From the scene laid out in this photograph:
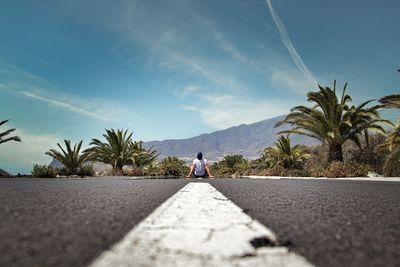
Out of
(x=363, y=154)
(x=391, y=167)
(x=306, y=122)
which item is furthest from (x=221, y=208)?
(x=363, y=154)

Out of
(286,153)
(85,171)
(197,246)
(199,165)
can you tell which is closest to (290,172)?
(286,153)

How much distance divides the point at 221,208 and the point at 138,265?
6.86 ft

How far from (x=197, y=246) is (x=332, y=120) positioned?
84.7 feet

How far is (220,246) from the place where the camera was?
187cm

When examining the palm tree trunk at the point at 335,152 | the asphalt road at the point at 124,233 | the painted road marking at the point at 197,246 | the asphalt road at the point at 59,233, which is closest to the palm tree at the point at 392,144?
the palm tree trunk at the point at 335,152

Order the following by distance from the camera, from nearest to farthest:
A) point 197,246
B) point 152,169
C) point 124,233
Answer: point 197,246 < point 124,233 < point 152,169

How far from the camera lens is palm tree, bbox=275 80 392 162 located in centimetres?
2562

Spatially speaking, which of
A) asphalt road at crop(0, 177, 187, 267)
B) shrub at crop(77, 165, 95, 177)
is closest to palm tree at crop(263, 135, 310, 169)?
shrub at crop(77, 165, 95, 177)

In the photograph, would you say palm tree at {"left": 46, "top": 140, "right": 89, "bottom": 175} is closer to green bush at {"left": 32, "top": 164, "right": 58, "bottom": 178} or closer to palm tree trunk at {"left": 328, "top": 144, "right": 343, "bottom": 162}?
green bush at {"left": 32, "top": 164, "right": 58, "bottom": 178}

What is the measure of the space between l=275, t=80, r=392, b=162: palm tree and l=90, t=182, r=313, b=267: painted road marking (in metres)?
23.7

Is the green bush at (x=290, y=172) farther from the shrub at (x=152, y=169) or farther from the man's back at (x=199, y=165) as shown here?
the man's back at (x=199, y=165)

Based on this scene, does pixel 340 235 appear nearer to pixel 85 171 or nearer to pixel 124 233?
pixel 124 233

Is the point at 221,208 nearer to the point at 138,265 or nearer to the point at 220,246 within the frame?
the point at 220,246

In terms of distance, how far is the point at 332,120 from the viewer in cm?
2627
